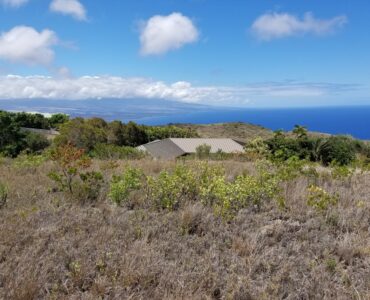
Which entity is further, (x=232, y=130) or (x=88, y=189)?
(x=232, y=130)

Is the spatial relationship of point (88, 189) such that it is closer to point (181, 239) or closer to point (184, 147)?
point (181, 239)

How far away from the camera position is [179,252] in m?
3.78

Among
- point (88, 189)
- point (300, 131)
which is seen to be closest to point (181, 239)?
point (88, 189)

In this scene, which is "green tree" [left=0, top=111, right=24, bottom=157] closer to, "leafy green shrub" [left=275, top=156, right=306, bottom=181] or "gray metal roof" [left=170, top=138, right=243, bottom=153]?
"gray metal roof" [left=170, top=138, right=243, bottom=153]

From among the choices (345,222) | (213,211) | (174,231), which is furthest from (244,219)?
(345,222)

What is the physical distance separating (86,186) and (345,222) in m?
3.72

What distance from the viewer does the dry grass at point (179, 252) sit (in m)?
3.05

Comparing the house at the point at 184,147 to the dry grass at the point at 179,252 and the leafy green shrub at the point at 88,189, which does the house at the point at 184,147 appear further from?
the dry grass at the point at 179,252

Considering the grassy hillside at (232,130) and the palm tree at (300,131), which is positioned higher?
the palm tree at (300,131)

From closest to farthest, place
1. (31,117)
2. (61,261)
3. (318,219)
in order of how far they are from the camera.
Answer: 1. (61,261)
2. (318,219)
3. (31,117)

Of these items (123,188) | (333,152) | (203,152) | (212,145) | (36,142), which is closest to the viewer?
(123,188)

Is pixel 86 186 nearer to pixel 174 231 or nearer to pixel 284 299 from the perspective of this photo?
pixel 174 231

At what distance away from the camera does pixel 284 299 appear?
3.03 metres

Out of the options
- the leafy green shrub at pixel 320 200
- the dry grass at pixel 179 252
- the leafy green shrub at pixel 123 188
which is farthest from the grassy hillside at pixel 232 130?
the dry grass at pixel 179 252
